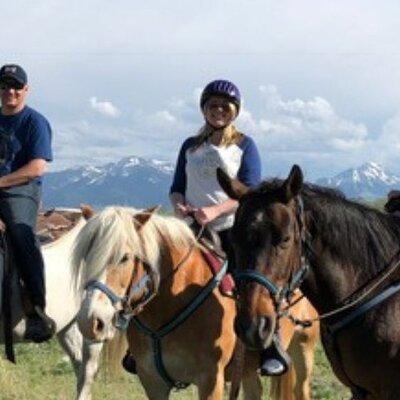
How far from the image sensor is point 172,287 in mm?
6719

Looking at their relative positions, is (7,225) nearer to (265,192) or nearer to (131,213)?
(131,213)

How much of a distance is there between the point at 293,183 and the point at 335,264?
772mm

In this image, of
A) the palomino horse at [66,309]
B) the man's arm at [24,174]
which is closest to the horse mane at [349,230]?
the man's arm at [24,174]

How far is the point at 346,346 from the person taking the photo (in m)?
5.39

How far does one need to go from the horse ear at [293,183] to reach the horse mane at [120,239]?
67.2 inches

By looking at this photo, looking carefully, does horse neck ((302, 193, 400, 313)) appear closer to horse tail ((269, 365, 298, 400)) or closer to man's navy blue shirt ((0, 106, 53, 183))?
horse tail ((269, 365, 298, 400))

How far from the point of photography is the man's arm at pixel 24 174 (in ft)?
24.2

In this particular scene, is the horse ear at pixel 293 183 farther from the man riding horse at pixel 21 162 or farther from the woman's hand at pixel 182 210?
the man riding horse at pixel 21 162

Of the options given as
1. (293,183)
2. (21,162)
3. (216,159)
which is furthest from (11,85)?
(293,183)

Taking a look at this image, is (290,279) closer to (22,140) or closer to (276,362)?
(276,362)

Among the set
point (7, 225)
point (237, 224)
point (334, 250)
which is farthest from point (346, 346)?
point (7, 225)

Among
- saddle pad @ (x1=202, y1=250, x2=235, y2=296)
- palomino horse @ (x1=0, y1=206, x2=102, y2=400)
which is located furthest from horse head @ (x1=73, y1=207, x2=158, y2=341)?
palomino horse @ (x1=0, y1=206, x2=102, y2=400)

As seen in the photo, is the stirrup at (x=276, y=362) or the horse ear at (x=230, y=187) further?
the stirrup at (x=276, y=362)

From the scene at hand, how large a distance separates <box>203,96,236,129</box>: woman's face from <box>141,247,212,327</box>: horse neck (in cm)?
122
